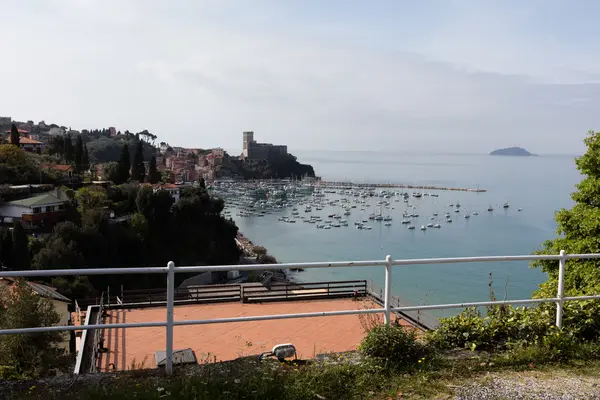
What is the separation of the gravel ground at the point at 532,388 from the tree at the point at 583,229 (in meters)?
3.70

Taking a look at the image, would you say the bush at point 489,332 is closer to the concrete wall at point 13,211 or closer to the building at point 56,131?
the concrete wall at point 13,211

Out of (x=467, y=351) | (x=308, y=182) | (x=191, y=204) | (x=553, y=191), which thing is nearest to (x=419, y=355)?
(x=467, y=351)

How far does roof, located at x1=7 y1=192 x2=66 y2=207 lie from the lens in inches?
1921

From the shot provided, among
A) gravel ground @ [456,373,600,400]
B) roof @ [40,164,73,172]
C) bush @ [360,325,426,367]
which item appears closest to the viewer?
gravel ground @ [456,373,600,400]

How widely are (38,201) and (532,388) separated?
178 ft

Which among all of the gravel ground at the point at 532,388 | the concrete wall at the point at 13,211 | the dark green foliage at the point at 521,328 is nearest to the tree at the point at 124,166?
the concrete wall at the point at 13,211

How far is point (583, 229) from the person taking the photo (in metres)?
7.71

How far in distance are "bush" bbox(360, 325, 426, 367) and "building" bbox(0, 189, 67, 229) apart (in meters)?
52.1

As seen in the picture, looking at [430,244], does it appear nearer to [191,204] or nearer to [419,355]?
[191,204]

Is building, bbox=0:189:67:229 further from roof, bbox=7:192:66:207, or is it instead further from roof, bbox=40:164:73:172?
roof, bbox=40:164:73:172

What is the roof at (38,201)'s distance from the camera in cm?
4878

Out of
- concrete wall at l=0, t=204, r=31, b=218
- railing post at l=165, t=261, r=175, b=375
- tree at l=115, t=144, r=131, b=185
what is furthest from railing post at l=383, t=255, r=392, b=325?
tree at l=115, t=144, r=131, b=185

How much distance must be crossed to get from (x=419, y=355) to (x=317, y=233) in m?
84.5

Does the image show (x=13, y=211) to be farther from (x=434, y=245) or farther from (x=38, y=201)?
(x=434, y=245)
